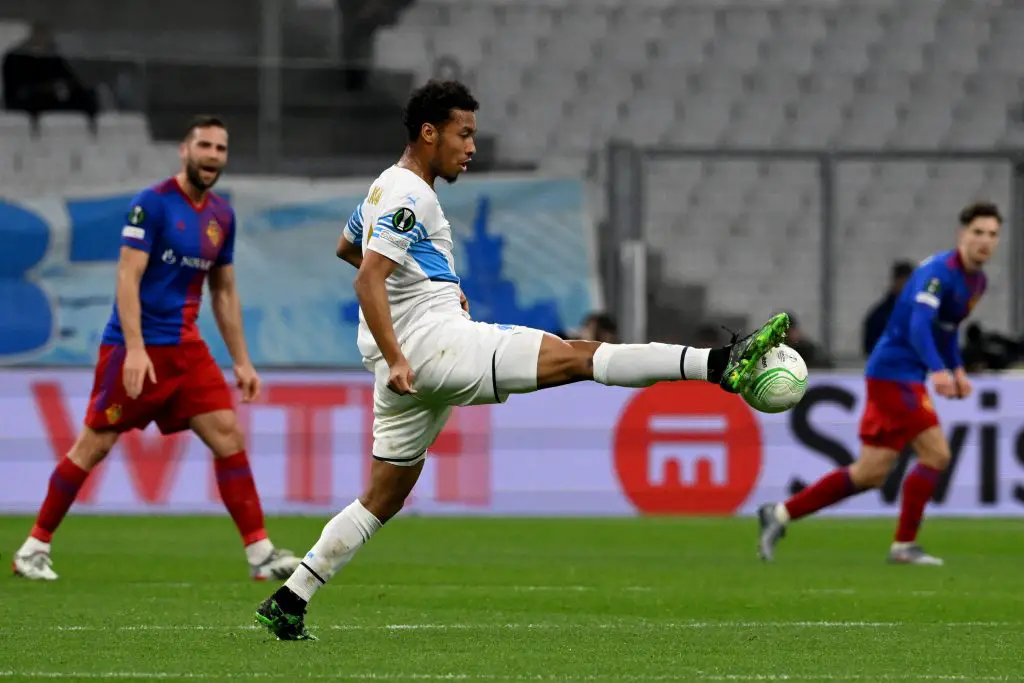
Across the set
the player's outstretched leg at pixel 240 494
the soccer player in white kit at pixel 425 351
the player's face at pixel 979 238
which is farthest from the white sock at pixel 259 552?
the player's face at pixel 979 238

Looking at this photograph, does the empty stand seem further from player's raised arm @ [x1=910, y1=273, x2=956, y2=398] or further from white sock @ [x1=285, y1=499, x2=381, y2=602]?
white sock @ [x1=285, y1=499, x2=381, y2=602]

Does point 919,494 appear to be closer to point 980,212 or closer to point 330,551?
point 980,212

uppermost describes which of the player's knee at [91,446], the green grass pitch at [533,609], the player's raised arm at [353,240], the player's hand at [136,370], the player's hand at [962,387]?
the player's raised arm at [353,240]

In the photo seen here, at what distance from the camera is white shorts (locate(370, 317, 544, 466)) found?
22.0ft

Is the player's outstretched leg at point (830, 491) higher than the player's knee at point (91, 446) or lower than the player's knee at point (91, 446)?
lower

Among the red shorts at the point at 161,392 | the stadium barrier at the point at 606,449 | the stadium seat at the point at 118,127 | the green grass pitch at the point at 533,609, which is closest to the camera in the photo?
the green grass pitch at the point at 533,609

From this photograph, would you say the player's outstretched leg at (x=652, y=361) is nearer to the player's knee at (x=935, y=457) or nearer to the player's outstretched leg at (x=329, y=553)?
the player's outstretched leg at (x=329, y=553)

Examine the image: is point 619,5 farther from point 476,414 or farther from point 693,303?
point 476,414

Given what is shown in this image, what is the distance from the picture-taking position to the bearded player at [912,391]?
36.0 ft

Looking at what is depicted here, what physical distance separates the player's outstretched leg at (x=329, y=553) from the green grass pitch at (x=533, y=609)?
0.10m

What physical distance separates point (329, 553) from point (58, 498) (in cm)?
317

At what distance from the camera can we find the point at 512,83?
19.8 m

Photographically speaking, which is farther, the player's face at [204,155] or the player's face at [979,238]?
the player's face at [979,238]

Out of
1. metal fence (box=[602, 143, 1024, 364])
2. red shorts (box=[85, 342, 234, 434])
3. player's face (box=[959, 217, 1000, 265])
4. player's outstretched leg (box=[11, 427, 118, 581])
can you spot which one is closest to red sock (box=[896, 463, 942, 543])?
player's face (box=[959, 217, 1000, 265])
